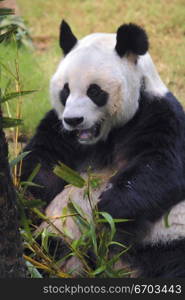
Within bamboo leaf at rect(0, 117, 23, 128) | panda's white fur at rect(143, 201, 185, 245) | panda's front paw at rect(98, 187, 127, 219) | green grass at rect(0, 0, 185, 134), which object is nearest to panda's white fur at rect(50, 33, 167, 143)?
panda's front paw at rect(98, 187, 127, 219)

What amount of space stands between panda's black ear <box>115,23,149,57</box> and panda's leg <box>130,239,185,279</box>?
1.40 metres

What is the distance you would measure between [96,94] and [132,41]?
0.47 m

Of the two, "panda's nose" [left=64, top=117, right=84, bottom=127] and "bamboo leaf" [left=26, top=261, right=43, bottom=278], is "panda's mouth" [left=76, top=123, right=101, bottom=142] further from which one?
"bamboo leaf" [left=26, top=261, right=43, bottom=278]

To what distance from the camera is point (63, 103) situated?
16.2 ft

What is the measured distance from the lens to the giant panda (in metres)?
4.57

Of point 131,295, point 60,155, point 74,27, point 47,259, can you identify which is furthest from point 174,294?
point 74,27

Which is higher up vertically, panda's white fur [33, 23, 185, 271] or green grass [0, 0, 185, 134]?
panda's white fur [33, 23, 185, 271]

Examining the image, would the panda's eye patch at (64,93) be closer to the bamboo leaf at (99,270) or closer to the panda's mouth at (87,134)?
the panda's mouth at (87,134)

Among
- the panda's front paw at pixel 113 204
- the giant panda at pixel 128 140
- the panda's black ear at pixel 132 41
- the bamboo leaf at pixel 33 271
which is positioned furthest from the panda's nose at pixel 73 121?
the bamboo leaf at pixel 33 271

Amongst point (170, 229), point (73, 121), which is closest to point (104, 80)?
point (73, 121)

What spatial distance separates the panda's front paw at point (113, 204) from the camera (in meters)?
4.54

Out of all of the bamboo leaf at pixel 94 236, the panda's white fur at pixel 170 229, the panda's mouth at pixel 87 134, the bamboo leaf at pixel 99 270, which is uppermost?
the panda's mouth at pixel 87 134

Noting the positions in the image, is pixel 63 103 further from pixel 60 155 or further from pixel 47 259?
pixel 47 259

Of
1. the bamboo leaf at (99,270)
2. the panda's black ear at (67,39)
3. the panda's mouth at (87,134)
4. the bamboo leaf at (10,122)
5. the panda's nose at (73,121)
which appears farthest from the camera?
the panda's black ear at (67,39)
